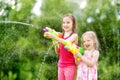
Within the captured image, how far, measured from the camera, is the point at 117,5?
1031cm

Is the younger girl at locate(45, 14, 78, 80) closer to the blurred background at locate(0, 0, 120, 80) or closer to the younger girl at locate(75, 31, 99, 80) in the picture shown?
the younger girl at locate(75, 31, 99, 80)

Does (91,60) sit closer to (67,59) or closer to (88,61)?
(88,61)

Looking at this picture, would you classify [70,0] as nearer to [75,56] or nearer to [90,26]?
[90,26]

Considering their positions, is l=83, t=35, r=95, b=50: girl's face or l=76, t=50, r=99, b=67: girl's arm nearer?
l=76, t=50, r=99, b=67: girl's arm

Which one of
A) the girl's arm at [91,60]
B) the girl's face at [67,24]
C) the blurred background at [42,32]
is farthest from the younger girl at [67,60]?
the blurred background at [42,32]

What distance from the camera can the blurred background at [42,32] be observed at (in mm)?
7082

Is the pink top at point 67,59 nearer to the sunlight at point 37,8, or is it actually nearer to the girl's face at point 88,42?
the girl's face at point 88,42

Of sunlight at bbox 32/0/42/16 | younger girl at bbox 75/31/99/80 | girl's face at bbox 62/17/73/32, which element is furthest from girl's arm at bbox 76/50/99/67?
sunlight at bbox 32/0/42/16

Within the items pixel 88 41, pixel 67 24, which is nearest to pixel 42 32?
pixel 67 24

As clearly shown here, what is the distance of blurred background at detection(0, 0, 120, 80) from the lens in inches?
279

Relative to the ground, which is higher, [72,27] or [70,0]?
[70,0]

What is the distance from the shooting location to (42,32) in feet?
27.2

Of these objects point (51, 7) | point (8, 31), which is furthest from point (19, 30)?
point (51, 7)

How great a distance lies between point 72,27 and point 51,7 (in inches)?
202
